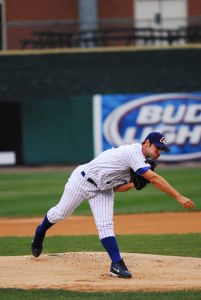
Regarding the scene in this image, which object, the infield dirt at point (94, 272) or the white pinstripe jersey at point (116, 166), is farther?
the white pinstripe jersey at point (116, 166)

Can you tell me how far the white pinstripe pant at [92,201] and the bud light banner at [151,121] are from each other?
16.9 meters

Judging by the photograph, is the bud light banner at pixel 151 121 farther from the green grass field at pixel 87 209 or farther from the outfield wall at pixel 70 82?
the green grass field at pixel 87 209

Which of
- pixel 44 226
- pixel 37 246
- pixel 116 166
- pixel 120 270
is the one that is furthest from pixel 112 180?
pixel 37 246

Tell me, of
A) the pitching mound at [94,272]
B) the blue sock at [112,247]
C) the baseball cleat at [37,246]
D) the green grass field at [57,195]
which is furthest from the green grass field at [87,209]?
the baseball cleat at [37,246]

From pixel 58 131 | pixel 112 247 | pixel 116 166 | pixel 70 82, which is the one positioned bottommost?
pixel 58 131

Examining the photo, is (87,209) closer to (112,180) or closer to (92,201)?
(92,201)

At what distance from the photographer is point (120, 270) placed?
891 cm

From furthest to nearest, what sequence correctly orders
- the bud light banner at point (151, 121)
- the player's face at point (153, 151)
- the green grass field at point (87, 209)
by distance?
the bud light banner at point (151, 121) < the player's face at point (153, 151) < the green grass field at point (87, 209)

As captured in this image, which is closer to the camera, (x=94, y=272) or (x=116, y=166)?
(x=116, y=166)

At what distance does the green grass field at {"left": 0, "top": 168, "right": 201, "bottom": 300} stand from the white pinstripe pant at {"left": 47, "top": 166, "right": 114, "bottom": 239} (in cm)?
117

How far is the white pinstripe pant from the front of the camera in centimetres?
912

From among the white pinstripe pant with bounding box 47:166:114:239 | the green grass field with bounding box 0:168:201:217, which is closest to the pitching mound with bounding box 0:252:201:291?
the white pinstripe pant with bounding box 47:166:114:239

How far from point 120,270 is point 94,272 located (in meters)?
0.40

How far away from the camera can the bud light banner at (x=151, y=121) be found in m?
26.4
